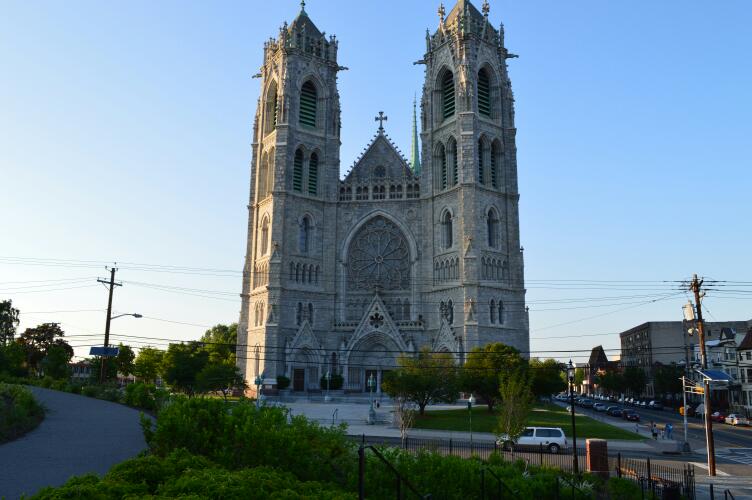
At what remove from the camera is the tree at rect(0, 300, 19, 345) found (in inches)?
2744

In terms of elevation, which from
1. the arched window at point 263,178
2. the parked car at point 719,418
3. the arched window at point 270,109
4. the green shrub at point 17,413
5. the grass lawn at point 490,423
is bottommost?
the parked car at point 719,418

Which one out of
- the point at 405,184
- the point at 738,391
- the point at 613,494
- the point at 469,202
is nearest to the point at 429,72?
the point at 405,184

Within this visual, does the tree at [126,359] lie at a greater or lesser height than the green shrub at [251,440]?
greater

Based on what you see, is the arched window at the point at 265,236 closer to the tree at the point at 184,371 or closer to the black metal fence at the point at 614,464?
the tree at the point at 184,371

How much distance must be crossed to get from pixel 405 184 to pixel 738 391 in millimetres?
50744

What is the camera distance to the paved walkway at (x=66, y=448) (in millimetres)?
14398

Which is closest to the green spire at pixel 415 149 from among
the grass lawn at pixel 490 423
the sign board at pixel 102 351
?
the grass lawn at pixel 490 423

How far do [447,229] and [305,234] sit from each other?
15.9 meters

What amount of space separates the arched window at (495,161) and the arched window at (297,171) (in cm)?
2150

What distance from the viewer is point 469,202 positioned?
215ft

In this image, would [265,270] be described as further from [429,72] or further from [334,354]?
[429,72]

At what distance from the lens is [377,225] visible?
7288 cm

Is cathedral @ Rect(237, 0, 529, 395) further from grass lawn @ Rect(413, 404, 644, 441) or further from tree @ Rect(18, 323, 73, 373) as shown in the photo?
tree @ Rect(18, 323, 73, 373)

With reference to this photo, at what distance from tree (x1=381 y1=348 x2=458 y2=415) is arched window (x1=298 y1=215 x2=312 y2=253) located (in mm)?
23398
